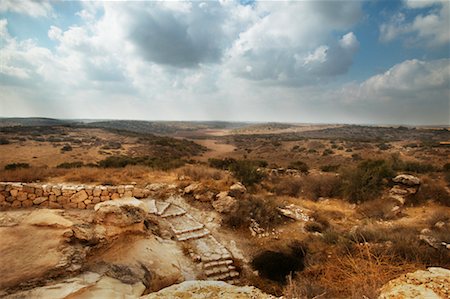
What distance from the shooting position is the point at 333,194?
46.5 feet

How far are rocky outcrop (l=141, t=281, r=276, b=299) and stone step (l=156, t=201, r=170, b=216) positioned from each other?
4.82 meters

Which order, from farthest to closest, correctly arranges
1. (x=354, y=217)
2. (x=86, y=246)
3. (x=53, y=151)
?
(x=53, y=151) < (x=354, y=217) < (x=86, y=246)

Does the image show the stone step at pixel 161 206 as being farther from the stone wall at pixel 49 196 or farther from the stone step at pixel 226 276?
the stone step at pixel 226 276

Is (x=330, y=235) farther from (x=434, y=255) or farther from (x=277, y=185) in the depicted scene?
(x=277, y=185)

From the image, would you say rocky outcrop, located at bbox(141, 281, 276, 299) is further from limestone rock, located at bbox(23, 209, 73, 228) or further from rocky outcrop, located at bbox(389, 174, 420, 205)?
rocky outcrop, located at bbox(389, 174, 420, 205)

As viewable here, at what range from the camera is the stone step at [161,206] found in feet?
30.4

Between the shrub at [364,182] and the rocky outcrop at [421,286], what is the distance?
9.83 meters

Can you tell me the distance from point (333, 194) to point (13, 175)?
16.0 m

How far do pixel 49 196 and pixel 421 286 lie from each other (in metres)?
10.1

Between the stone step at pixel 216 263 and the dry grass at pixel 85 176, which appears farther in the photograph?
the dry grass at pixel 85 176

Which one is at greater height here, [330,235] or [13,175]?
[13,175]

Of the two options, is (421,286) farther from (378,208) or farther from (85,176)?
(85,176)

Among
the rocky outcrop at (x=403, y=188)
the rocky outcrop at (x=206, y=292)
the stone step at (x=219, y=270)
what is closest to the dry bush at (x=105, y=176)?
the stone step at (x=219, y=270)

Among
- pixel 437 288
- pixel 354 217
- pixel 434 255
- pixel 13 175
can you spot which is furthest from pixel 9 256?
pixel 354 217
